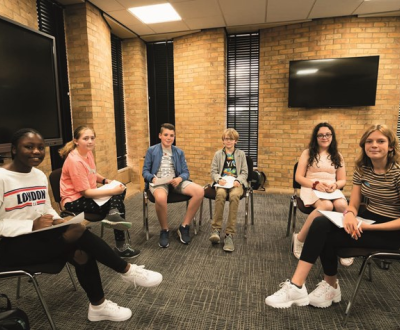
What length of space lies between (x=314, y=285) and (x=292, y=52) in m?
3.93

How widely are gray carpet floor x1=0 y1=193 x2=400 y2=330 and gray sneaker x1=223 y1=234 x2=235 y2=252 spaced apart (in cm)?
6

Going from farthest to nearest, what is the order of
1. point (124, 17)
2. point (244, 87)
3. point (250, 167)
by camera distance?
point (244, 87)
point (124, 17)
point (250, 167)

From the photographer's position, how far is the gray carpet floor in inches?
66.9

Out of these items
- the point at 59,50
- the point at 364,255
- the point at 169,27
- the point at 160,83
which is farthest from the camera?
the point at 160,83

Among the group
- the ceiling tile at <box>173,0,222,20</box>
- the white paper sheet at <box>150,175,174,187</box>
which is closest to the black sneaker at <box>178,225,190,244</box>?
the white paper sheet at <box>150,175,174,187</box>

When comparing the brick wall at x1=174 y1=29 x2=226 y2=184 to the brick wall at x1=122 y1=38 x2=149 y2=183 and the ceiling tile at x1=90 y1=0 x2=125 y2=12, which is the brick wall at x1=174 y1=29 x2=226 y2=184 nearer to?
the brick wall at x1=122 y1=38 x2=149 y2=183

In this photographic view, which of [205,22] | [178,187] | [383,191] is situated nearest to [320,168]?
[383,191]

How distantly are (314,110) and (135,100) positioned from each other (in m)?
3.38

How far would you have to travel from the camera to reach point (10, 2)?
2.92m

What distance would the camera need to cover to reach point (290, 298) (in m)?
1.74

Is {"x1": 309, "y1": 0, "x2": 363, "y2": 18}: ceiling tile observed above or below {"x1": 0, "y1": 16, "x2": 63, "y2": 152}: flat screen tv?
above

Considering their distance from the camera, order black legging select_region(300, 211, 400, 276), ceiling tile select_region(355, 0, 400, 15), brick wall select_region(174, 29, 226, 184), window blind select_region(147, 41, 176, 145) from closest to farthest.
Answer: black legging select_region(300, 211, 400, 276) < ceiling tile select_region(355, 0, 400, 15) < brick wall select_region(174, 29, 226, 184) < window blind select_region(147, 41, 176, 145)

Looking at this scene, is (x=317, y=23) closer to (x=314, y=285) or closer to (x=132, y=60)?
(x=132, y=60)

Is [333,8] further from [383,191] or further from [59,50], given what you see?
[59,50]
